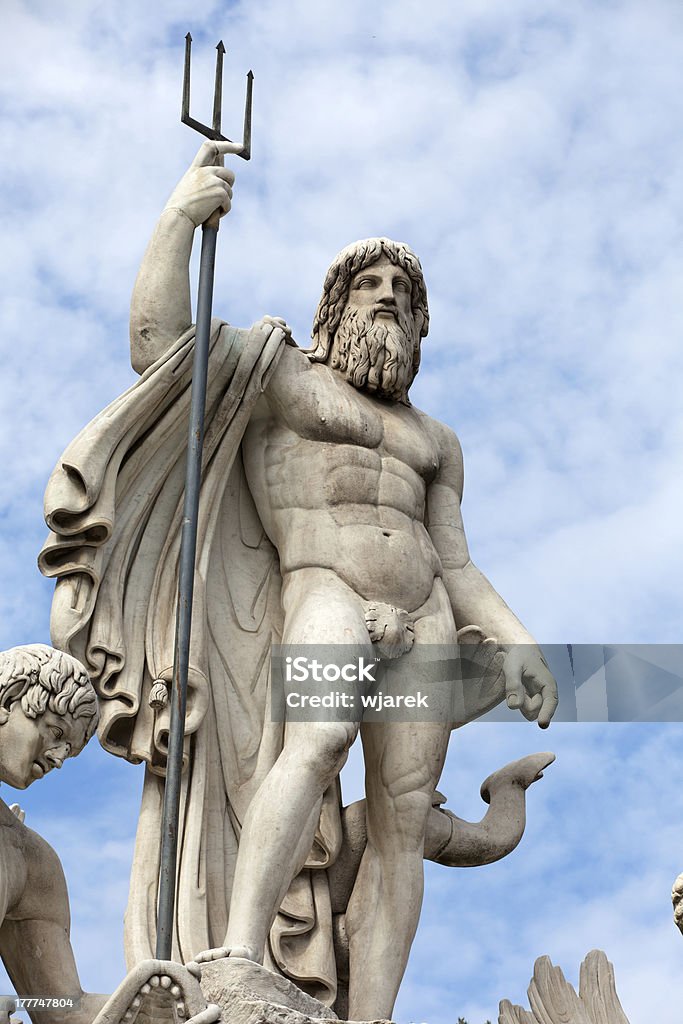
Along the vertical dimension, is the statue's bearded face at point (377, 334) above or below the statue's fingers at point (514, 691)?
above

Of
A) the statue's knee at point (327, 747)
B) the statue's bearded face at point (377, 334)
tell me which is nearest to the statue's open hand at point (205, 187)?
the statue's bearded face at point (377, 334)

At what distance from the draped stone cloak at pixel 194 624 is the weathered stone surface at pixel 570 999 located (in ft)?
3.04

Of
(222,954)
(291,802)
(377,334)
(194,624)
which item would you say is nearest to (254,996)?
(222,954)

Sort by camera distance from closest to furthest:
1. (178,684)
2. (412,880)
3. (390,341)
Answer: (178,684) → (412,880) → (390,341)

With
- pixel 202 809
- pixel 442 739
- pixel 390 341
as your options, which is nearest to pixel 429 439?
pixel 390 341

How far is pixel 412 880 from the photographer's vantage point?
9.12 m

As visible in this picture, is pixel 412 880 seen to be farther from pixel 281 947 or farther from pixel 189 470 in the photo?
pixel 189 470

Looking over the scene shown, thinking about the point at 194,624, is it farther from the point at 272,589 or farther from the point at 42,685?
the point at 42,685

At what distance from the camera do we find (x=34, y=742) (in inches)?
292

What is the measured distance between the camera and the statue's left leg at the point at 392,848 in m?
8.99

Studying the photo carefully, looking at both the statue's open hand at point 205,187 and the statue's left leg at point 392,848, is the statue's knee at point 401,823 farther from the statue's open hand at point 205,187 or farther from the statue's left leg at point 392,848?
the statue's open hand at point 205,187

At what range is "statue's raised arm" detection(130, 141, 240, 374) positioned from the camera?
9227 millimetres

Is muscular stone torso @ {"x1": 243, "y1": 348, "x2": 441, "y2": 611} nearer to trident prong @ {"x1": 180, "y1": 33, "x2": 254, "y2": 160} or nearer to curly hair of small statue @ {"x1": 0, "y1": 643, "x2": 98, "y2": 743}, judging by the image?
trident prong @ {"x1": 180, "y1": 33, "x2": 254, "y2": 160}

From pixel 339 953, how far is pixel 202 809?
2.67ft
